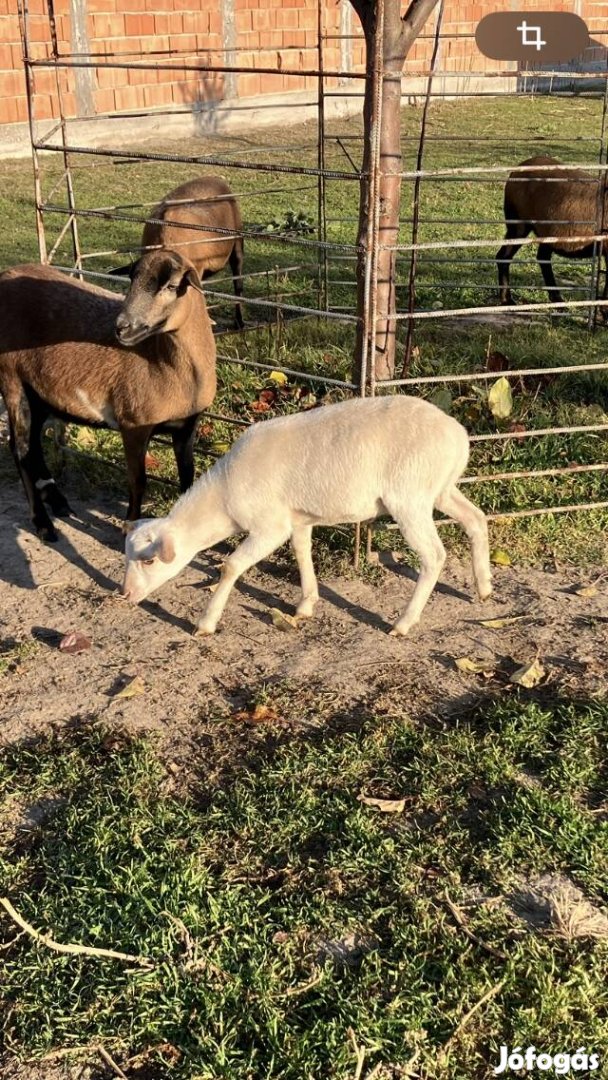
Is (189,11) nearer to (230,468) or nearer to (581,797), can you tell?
(230,468)

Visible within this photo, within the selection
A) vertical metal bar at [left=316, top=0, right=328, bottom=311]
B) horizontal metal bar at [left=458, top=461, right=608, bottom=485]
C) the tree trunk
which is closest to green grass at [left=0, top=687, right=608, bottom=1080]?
horizontal metal bar at [left=458, top=461, right=608, bottom=485]

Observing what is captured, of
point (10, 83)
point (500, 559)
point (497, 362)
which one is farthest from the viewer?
point (10, 83)

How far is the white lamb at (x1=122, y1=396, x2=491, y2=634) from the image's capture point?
4445mm

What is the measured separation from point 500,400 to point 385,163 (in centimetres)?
156

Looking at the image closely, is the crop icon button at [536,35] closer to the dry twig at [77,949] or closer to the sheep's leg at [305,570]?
the sheep's leg at [305,570]

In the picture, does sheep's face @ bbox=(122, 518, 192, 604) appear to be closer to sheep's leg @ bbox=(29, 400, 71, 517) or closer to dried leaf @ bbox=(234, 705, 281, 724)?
dried leaf @ bbox=(234, 705, 281, 724)

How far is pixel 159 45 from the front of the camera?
2055 centimetres

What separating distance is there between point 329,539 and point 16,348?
1.97m

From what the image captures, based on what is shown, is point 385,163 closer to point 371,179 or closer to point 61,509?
point 371,179

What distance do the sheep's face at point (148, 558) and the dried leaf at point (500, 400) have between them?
2632mm

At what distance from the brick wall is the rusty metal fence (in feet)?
1.49

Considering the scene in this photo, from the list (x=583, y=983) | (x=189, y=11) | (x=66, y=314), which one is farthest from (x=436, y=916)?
(x=189, y=11)

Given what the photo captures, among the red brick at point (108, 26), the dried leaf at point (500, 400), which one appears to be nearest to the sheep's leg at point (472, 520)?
the dried leaf at point (500, 400)

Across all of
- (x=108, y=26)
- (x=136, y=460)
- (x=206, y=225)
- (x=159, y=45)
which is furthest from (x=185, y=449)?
(x=159, y=45)
